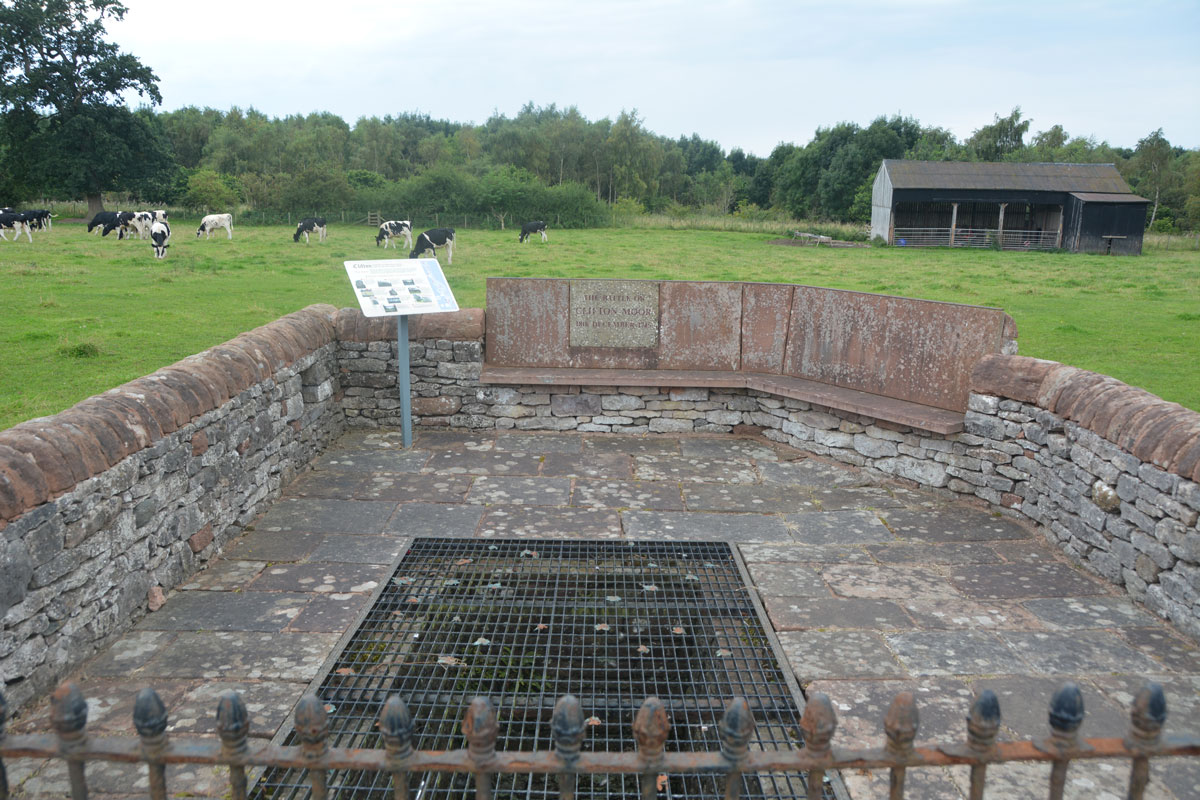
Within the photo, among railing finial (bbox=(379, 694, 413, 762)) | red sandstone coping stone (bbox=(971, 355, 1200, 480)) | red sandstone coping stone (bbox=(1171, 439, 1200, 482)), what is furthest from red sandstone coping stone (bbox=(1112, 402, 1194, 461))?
railing finial (bbox=(379, 694, 413, 762))

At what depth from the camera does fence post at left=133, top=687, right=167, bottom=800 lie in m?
1.82

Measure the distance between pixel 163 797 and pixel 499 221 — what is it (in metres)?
35.0

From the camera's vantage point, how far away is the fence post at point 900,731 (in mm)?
1832

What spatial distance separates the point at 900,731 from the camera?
1844 millimetres

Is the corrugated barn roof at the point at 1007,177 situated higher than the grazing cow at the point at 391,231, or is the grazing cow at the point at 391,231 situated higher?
the corrugated barn roof at the point at 1007,177

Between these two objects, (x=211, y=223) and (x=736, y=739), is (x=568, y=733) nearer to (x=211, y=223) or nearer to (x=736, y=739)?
(x=736, y=739)

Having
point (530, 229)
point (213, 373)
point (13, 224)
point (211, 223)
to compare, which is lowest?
point (213, 373)

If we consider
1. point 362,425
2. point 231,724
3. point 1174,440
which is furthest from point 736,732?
point 362,425

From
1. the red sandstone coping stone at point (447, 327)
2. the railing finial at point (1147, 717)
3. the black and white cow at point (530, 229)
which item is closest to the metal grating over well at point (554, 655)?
the railing finial at point (1147, 717)

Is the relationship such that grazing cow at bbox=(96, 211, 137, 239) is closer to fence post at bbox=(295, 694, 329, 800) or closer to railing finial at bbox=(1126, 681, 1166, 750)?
fence post at bbox=(295, 694, 329, 800)

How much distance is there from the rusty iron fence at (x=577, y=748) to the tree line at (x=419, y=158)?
3421 centimetres

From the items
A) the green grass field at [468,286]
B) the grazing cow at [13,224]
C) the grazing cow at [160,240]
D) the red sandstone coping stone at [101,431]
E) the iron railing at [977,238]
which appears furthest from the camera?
the iron railing at [977,238]

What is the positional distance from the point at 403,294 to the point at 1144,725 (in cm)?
667

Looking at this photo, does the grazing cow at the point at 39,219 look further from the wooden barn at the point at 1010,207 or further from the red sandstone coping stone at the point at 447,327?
the wooden barn at the point at 1010,207
